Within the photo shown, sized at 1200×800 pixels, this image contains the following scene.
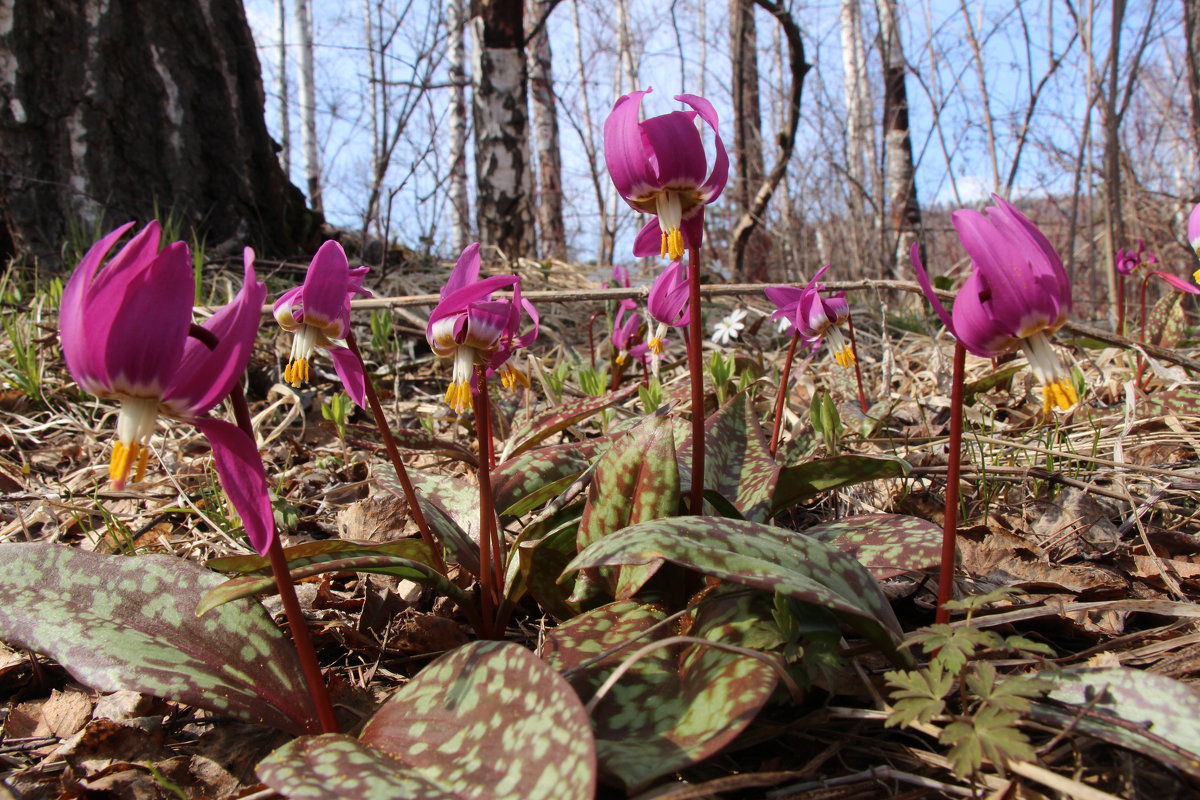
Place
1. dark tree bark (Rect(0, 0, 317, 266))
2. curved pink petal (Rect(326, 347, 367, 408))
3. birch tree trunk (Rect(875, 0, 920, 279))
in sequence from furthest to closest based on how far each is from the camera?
1. birch tree trunk (Rect(875, 0, 920, 279))
2. dark tree bark (Rect(0, 0, 317, 266))
3. curved pink petal (Rect(326, 347, 367, 408))

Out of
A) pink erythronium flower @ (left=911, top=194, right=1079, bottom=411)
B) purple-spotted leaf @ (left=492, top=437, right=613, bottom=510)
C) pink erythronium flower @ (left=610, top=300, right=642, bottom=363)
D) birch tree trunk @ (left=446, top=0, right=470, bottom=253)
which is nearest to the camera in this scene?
pink erythronium flower @ (left=911, top=194, right=1079, bottom=411)

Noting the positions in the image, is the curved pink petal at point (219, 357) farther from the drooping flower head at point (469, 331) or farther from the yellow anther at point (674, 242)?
the yellow anther at point (674, 242)

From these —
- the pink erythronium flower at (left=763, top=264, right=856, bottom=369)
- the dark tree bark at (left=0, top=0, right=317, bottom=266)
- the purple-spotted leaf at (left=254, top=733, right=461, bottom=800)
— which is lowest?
the purple-spotted leaf at (left=254, top=733, right=461, bottom=800)

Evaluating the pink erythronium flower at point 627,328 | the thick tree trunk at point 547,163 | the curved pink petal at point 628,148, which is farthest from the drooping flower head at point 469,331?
the thick tree trunk at point 547,163

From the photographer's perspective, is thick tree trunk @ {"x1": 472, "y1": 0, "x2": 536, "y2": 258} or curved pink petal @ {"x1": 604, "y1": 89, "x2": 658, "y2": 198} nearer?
curved pink petal @ {"x1": 604, "y1": 89, "x2": 658, "y2": 198}

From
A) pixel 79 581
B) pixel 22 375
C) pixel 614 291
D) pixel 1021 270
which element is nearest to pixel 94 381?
pixel 79 581

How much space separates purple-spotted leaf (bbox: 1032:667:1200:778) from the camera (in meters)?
0.79

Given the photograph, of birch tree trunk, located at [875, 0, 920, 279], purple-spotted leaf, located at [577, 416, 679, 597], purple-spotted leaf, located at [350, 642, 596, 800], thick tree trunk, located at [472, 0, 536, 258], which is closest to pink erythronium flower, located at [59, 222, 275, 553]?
purple-spotted leaf, located at [350, 642, 596, 800]

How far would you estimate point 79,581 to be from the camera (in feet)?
3.55

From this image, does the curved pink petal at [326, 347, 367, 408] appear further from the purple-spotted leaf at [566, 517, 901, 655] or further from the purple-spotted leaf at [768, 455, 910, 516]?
the purple-spotted leaf at [768, 455, 910, 516]

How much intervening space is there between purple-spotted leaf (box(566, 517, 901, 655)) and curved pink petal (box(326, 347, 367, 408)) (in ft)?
1.78

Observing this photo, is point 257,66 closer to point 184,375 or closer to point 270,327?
point 270,327

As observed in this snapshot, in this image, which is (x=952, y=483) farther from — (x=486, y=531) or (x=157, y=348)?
(x=157, y=348)

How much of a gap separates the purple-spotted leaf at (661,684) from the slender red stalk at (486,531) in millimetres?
172
